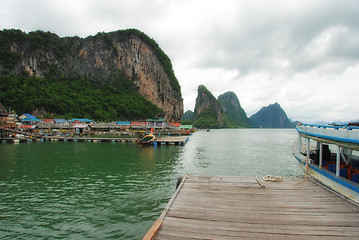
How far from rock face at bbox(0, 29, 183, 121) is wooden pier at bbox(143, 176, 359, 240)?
125513 millimetres

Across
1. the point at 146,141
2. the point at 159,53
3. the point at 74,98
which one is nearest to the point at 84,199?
the point at 146,141

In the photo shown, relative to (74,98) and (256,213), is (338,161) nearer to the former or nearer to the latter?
(256,213)

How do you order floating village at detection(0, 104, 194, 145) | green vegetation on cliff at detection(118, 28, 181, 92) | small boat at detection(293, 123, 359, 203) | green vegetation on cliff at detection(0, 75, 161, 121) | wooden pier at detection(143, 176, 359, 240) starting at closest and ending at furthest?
wooden pier at detection(143, 176, 359, 240)
small boat at detection(293, 123, 359, 203)
floating village at detection(0, 104, 194, 145)
green vegetation on cliff at detection(0, 75, 161, 121)
green vegetation on cliff at detection(118, 28, 181, 92)

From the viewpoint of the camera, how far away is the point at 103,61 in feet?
424

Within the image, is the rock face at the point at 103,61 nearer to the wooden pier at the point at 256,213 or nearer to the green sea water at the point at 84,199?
the green sea water at the point at 84,199

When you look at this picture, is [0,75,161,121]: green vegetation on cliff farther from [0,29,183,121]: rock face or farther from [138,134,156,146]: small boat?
[138,134,156,146]: small boat

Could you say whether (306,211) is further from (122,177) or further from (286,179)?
(122,177)

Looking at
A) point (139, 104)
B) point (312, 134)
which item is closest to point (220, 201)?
point (312, 134)

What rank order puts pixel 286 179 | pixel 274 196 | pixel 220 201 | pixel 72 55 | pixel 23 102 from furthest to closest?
pixel 72 55, pixel 23 102, pixel 286 179, pixel 274 196, pixel 220 201

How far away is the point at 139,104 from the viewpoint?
124 meters

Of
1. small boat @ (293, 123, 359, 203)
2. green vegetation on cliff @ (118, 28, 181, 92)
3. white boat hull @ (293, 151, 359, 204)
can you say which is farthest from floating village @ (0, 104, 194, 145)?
green vegetation on cliff @ (118, 28, 181, 92)

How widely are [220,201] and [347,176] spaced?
642 centimetres

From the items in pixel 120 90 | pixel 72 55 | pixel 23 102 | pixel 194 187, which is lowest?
pixel 194 187

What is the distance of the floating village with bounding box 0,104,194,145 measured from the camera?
50062mm
